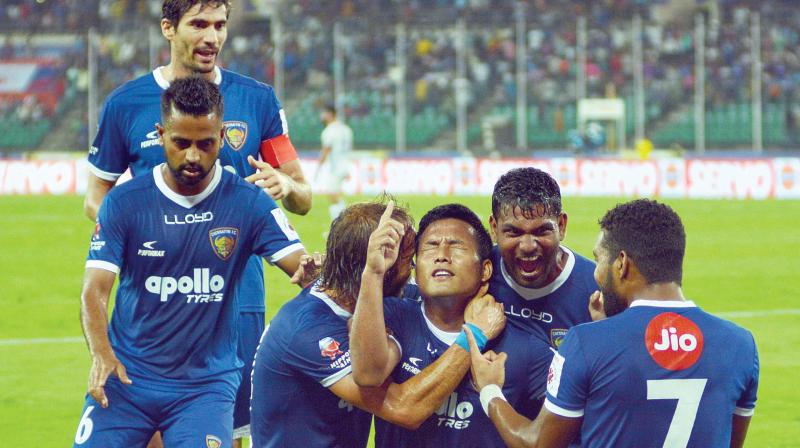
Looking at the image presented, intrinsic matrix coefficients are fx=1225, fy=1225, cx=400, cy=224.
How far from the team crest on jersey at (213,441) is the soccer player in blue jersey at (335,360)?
0.20m

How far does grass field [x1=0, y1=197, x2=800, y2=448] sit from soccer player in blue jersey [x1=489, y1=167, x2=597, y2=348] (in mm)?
3177

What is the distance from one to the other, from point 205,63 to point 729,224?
56.8ft

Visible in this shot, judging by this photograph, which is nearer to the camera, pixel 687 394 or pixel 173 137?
pixel 687 394

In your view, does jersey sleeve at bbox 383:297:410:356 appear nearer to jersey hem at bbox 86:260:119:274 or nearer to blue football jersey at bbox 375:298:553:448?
blue football jersey at bbox 375:298:553:448

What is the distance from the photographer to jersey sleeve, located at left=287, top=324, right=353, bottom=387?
4227 mm

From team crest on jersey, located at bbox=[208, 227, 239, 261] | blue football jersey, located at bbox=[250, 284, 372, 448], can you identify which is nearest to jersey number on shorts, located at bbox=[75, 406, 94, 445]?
blue football jersey, located at bbox=[250, 284, 372, 448]

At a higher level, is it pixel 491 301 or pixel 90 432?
pixel 491 301

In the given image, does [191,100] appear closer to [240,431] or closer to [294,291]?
[240,431]

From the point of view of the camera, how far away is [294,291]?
546 inches

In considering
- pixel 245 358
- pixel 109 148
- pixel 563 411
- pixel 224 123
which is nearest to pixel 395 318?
pixel 563 411

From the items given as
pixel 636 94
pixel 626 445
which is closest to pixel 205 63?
pixel 626 445

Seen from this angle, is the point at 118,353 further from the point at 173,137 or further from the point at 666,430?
the point at 666,430

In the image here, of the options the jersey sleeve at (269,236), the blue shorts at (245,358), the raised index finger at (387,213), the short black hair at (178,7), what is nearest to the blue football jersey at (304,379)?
the raised index finger at (387,213)

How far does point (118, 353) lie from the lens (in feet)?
16.0
